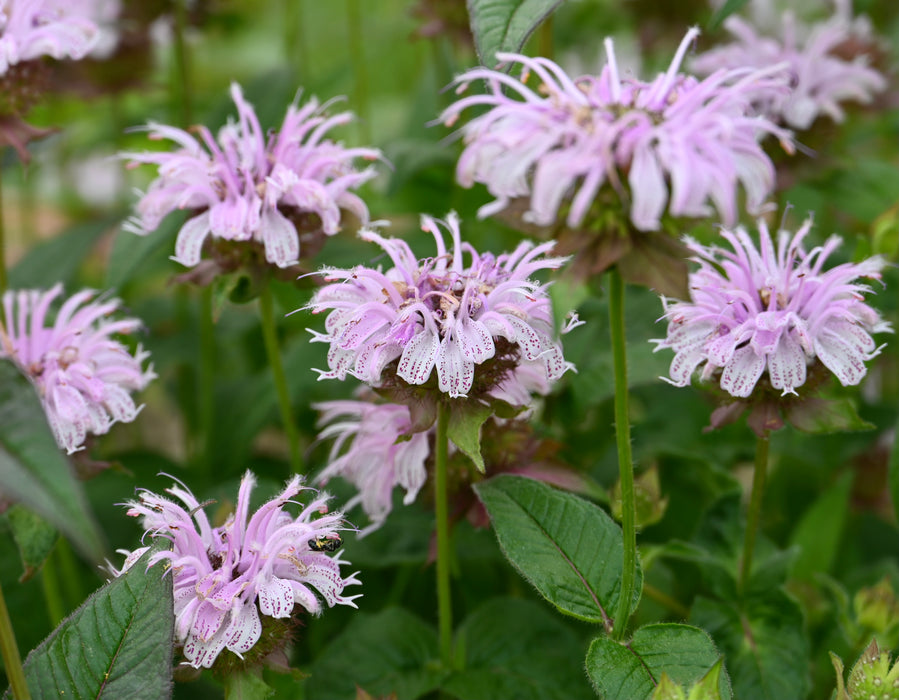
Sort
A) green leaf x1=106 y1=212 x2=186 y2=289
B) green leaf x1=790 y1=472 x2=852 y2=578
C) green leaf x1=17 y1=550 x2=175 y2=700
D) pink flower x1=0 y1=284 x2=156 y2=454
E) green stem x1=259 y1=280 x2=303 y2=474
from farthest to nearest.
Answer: green leaf x1=790 y1=472 x2=852 y2=578
green leaf x1=106 y1=212 x2=186 y2=289
green stem x1=259 y1=280 x2=303 y2=474
pink flower x1=0 y1=284 x2=156 y2=454
green leaf x1=17 y1=550 x2=175 y2=700

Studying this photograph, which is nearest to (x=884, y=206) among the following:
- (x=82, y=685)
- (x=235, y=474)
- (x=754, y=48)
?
(x=754, y=48)

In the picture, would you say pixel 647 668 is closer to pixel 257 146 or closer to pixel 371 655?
pixel 371 655

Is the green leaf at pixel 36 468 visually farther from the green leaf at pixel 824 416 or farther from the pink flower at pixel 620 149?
the green leaf at pixel 824 416

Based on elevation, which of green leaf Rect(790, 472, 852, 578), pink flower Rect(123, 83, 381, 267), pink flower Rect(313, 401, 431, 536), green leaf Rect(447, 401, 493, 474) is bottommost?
green leaf Rect(790, 472, 852, 578)

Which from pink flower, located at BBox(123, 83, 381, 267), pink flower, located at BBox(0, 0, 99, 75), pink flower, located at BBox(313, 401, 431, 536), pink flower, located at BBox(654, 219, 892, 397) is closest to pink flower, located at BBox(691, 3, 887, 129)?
pink flower, located at BBox(654, 219, 892, 397)

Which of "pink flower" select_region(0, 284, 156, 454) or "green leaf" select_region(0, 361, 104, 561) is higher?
"green leaf" select_region(0, 361, 104, 561)

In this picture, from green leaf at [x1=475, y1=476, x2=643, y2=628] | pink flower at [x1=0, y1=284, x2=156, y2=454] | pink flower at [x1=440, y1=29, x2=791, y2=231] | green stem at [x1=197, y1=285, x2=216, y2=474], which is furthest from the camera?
green stem at [x1=197, y1=285, x2=216, y2=474]

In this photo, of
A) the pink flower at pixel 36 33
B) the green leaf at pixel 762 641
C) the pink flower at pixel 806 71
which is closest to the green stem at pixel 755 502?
the green leaf at pixel 762 641

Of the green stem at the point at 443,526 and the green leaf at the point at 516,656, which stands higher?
the green stem at the point at 443,526

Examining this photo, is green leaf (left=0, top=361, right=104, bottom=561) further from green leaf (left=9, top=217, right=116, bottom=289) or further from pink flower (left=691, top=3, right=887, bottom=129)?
pink flower (left=691, top=3, right=887, bottom=129)
